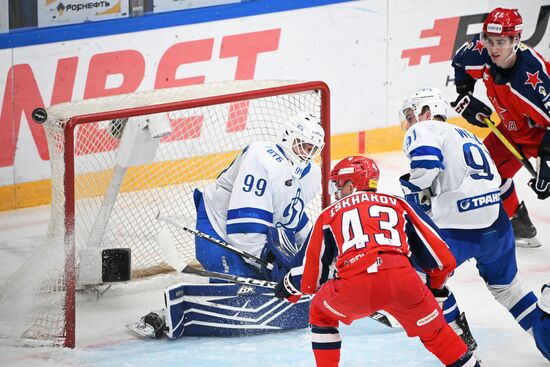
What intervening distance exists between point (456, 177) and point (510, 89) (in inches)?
42.9

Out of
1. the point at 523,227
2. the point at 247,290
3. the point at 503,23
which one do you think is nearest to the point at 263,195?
the point at 247,290

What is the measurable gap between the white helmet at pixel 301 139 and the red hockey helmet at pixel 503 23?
863mm

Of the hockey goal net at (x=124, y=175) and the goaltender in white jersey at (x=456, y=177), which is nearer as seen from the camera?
the goaltender in white jersey at (x=456, y=177)

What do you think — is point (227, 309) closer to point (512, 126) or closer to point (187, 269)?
point (187, 269)

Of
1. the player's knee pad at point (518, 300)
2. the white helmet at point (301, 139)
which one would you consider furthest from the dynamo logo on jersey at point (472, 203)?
the white helmet at point (301, 139)

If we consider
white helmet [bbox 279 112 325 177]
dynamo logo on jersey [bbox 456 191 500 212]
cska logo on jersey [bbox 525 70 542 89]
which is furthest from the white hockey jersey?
cska logo on jersey [bbox 525 70 542 89]

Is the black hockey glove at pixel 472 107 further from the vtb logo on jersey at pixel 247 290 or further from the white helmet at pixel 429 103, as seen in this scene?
the vtb logo on jersey at pixel 247 290

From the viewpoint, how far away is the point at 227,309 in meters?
4.84

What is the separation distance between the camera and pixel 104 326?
5.02 meters

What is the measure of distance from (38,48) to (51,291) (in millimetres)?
1981

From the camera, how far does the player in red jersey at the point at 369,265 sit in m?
3.81

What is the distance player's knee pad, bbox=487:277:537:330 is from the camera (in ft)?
14.8

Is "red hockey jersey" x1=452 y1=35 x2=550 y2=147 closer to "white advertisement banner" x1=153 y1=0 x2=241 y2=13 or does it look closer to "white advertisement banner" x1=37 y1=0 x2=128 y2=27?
"white advertisement banner" x1=153 y1=0 x2=241 y2=13

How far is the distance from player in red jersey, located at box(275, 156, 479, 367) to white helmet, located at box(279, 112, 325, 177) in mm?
780
